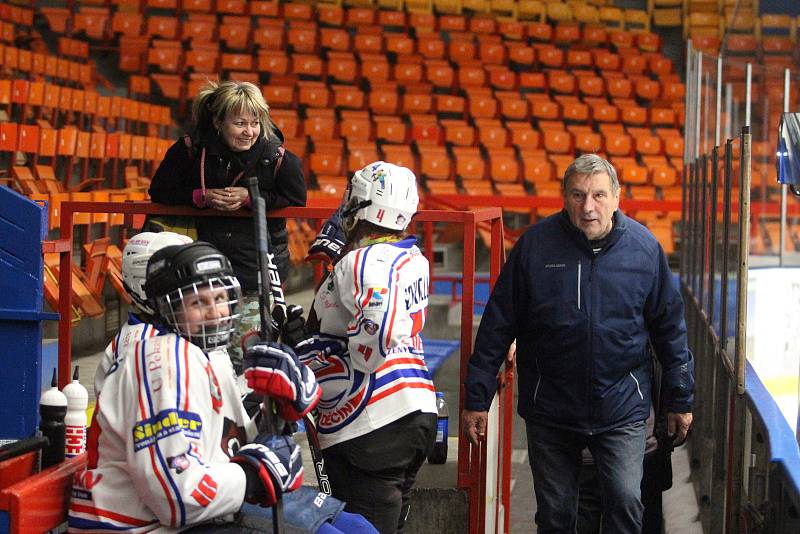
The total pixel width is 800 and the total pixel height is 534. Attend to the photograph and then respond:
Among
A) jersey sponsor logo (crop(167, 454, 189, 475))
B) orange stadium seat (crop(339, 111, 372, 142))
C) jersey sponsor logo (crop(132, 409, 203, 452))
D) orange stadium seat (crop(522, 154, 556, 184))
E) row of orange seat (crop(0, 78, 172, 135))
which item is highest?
orange stadium seat (crop(339, 111, 372, 142))

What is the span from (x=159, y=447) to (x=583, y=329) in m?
1.56

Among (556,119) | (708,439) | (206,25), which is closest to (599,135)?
(556,119)

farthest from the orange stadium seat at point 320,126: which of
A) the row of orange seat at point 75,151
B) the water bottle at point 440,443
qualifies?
the water bottle at point 440,443

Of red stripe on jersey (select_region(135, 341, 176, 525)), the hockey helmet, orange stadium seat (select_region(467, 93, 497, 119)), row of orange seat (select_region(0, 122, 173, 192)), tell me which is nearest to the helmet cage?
A: the hockey helmet

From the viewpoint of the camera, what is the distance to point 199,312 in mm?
2236

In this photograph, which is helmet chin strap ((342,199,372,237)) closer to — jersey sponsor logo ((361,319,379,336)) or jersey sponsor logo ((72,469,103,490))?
jersey sponsor logo ((361,319,379,336))

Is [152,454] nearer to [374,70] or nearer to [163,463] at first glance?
[163,463]

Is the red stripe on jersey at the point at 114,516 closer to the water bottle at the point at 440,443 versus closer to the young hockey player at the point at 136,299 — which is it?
the young hockey player at the point at 136,299

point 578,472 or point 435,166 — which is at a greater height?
point 435,166

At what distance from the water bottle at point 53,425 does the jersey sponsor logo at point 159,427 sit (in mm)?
493

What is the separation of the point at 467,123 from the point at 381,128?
5.47 feet

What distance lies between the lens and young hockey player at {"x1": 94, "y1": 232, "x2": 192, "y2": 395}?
2.35m

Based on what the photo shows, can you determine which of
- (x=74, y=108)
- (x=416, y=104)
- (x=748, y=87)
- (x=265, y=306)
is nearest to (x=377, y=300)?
(x=265, y=306)

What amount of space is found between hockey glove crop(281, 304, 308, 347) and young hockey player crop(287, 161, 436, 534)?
53 mm
